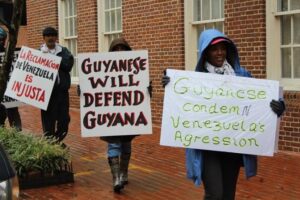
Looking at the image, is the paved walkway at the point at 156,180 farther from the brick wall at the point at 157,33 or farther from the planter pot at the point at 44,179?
the brick wall at the point at 157,33

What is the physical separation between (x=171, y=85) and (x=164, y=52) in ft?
21.9

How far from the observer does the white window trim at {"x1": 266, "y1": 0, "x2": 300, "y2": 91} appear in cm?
860

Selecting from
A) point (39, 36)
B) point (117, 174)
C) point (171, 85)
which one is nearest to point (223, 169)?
point (171, 85)

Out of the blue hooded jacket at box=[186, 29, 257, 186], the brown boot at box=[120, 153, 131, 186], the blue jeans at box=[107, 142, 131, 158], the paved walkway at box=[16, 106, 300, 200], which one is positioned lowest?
the paved walkway at box=[16, 106, 300, 200]

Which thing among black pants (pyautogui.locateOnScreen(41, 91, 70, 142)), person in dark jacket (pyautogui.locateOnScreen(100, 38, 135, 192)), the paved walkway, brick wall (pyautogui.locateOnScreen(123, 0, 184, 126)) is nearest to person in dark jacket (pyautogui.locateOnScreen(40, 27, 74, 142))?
black pants (pyautogui.locateOnScreen(41, 91, 70, 142))

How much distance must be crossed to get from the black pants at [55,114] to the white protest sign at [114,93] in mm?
1714

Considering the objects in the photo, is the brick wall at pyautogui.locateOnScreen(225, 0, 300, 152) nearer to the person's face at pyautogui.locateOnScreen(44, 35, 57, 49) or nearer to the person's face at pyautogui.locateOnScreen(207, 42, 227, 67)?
the person's face at pyautogui.locateOnScreen(44, 35, 57, 49)

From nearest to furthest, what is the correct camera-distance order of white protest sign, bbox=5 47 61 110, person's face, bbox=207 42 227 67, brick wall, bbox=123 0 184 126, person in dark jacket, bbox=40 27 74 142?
person's face, bbox=207 42 227 67, white protest sign, bbox=5 47 61 110, person in dark jacket, bbox=40 27 74 142, brick wall, bbox=123 0 184 126

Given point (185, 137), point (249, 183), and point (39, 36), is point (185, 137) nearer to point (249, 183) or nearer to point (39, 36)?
point (249, 183)

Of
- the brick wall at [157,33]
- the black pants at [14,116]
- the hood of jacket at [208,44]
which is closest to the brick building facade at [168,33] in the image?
the brick wall at [157,33]

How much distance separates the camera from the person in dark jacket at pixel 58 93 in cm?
802

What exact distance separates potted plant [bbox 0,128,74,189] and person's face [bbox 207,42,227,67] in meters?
3.02

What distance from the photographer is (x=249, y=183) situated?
6.81 metres

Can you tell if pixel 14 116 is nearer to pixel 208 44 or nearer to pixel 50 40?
pixel 50 40
